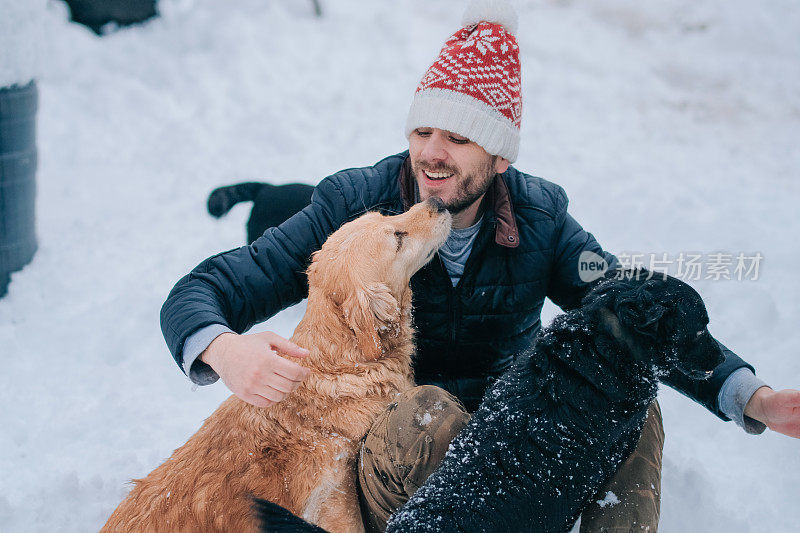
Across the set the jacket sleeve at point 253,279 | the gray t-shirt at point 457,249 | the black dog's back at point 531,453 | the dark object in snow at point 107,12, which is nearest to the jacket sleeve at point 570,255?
the gray t-shirt at point 457,249

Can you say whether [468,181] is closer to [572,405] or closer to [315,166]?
[572,405]

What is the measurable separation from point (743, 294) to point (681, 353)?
78.3 inches

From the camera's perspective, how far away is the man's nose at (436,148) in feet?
7.68

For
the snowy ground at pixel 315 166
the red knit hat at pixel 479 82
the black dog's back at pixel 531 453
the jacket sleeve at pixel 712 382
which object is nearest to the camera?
the black dog's back at pixel 531 453

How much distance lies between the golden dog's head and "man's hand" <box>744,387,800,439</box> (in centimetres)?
119

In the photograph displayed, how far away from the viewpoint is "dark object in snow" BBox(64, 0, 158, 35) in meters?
5.54

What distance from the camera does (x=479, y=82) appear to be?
223 cm

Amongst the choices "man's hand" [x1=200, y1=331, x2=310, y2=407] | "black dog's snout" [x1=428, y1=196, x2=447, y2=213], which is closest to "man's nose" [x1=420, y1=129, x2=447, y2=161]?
"black dog's snout" [x1=428, y1=196, x2=447, y2=213]

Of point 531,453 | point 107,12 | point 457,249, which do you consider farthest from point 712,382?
point 107,12

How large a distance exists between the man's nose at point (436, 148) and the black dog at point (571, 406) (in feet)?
2.61

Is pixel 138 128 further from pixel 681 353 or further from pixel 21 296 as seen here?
pixel 681 353

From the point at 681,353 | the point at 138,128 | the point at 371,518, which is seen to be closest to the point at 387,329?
the point at 371,518

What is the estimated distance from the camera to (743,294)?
3500 millimetres

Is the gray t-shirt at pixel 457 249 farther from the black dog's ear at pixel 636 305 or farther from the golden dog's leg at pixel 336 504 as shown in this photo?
the golden dog's leg at pixel 336 504
